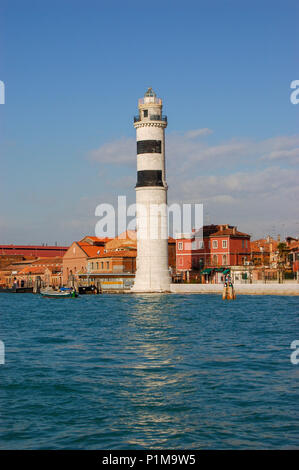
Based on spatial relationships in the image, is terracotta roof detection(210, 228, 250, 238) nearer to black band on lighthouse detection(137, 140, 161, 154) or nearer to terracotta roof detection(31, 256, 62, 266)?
black band on lighthouse detection(137, 140, 161, 154)

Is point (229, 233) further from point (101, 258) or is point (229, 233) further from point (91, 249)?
point (91, 249)

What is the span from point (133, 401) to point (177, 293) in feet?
167

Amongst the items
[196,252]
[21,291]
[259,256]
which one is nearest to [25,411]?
[196,252]

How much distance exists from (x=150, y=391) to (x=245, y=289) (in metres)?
46.9

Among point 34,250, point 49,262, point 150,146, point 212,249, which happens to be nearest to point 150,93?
point 150,146

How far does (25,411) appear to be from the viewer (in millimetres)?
12070

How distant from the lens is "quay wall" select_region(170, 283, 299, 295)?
184 feet

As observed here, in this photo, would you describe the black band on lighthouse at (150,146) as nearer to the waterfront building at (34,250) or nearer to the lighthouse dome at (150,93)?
the lighthouse dome at (150,93)

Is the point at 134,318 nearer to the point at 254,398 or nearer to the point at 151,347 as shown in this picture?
the point at 151,347

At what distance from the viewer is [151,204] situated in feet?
201

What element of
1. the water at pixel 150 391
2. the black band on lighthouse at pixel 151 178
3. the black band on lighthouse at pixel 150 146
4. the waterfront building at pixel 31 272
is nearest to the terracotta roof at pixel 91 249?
the waterfront building at pixel 31 272

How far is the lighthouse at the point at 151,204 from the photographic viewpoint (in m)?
61.1

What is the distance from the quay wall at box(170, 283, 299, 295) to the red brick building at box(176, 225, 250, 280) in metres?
5.75

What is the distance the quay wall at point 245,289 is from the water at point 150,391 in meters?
31.7
